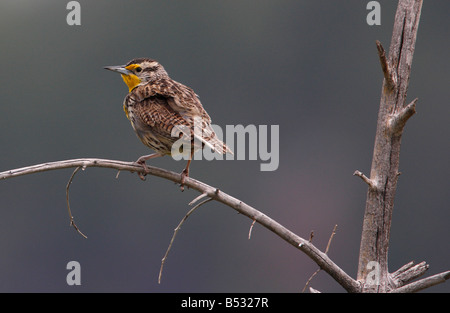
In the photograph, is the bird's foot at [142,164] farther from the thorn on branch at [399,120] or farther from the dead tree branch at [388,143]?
the thorn on branch at [399,120]

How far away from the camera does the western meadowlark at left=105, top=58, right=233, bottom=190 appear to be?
4301 mm

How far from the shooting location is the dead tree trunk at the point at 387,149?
3.86m

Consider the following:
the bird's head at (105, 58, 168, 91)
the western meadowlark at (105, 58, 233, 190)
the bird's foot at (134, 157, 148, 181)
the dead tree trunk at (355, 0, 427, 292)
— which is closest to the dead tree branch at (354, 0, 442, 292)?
the dead tree trunk at (355, 0, 427, 292)

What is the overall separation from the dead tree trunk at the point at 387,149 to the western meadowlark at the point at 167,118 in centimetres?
77

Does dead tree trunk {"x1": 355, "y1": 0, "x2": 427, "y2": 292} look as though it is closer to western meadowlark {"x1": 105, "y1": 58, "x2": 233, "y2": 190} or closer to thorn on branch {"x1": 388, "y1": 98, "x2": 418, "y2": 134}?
thorn on branch {"x1": 388, "y1": 98, "x2": 418, "y2": 134}

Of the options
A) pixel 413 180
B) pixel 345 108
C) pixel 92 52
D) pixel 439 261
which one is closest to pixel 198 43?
pixel 92 52

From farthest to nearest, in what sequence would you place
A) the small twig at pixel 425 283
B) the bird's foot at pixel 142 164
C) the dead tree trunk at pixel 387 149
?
the bird's foot at pixel 142 164 < the dead tree trunk at pixel 387 149 < the small twig at pixel 425 283

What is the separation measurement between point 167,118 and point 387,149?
1.28 meters

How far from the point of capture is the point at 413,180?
31.0 m

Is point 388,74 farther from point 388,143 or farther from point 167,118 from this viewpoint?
point 167,118

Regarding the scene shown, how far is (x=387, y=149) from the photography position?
12.7 feet

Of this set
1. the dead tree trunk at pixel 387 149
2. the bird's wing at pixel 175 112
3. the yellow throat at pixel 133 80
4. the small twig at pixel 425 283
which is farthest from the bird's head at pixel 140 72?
the small twig at pixel 425 283

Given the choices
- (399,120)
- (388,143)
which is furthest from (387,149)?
(399,120)

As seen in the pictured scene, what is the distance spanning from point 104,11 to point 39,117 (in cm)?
465
